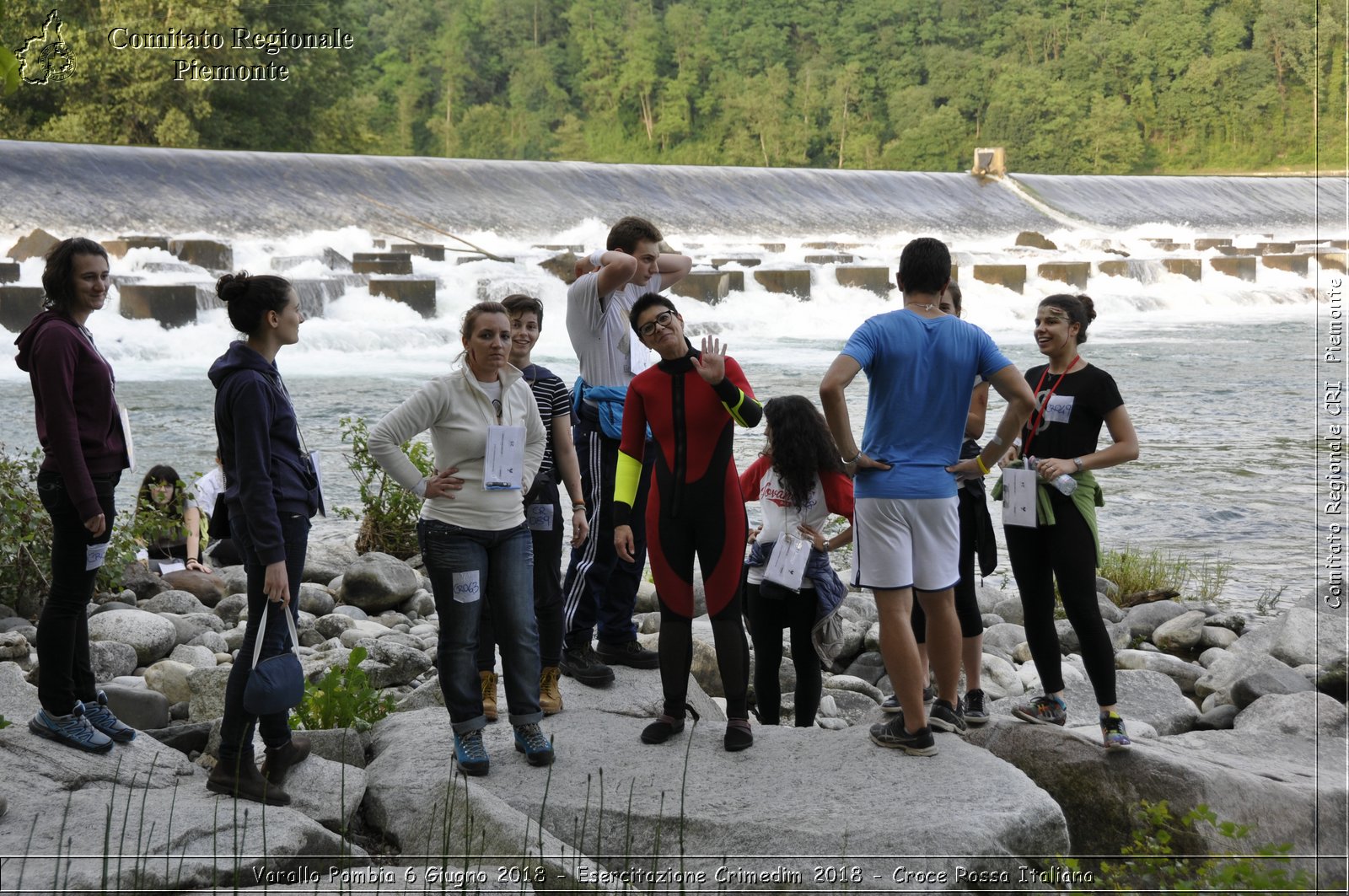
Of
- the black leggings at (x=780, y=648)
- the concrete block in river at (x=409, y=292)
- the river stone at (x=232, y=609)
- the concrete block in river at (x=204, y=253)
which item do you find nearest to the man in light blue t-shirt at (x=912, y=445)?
the black leggings at (x=780, y=648)

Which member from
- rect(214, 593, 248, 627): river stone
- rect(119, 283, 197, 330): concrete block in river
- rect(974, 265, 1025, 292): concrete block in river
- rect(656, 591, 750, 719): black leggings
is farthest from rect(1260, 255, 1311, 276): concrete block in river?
rect(656, 591, 750, 719): black leggings

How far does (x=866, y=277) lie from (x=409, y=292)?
321 inches

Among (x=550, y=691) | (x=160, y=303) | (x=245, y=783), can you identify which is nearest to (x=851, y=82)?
(x=160, y=303)

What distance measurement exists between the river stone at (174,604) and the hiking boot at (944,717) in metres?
4.02

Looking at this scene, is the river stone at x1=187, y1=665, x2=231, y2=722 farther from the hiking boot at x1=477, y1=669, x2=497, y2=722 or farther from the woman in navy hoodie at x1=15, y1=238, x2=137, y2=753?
the hiking boot at x1=477, y1=669, x2=497, y2=722

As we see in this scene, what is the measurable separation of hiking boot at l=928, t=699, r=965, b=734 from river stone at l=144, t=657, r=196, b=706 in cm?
280

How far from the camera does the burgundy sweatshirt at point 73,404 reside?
134 inches

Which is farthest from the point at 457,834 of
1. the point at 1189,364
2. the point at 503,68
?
the point at 503,68

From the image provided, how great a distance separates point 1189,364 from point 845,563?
1140cm

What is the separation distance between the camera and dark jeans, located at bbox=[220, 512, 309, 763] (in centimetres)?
325

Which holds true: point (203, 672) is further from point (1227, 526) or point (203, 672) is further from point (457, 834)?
point (1227, 526)

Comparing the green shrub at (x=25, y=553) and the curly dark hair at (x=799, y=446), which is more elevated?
the curly dark hair at (x=799, y=446)

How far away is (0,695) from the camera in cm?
400

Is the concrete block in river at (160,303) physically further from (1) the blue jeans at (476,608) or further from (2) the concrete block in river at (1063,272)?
(2) the concrete block in river at (1063,272)
